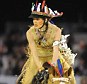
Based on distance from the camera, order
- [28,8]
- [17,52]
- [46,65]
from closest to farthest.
→ 1. [46,65]
2. [17,52]
3. [28,8]

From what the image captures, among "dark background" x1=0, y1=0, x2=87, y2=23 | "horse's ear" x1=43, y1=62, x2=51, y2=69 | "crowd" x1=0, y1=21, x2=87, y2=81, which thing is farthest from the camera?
"dark background" x1=0, y1=0, x2=87, y2=23

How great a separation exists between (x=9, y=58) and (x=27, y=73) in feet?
16.6

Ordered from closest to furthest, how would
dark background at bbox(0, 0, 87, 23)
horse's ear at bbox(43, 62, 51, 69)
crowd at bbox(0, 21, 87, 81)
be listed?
horse's ear at bbox(43, 62, 51, 69)
crowd at bbox(0, 21, 87, 81)
dark background at bbox(0, 0, 87, 23)

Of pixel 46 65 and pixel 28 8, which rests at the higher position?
pixel 28 8

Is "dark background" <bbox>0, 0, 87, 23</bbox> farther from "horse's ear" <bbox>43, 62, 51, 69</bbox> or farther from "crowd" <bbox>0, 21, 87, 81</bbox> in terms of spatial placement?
"horse's ear" <bbox>43, 62, 51, 69</bbox>

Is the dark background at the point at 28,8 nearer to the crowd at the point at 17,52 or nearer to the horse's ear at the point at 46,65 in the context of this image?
the crowd at the point at 17,52

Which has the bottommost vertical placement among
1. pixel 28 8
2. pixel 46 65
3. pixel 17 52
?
pixel 46 65

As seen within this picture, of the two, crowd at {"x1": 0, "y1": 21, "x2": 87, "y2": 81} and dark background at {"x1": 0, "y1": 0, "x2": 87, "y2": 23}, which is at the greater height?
dark background at {"x1": 0, "y1": 0, "x2": 87, "y2": 23}

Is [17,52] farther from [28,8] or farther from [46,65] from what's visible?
[46,65]

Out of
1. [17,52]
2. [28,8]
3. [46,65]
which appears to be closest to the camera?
[46,65]

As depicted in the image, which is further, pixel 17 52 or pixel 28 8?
pixel 28 8

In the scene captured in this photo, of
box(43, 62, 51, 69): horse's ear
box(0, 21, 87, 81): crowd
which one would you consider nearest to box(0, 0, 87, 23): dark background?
box(0, 21, 87, 81): crowd

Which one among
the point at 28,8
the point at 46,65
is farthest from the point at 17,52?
the point at 46,65

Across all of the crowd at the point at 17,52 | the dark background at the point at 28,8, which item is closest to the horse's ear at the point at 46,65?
the crowd at the point at 17,52
